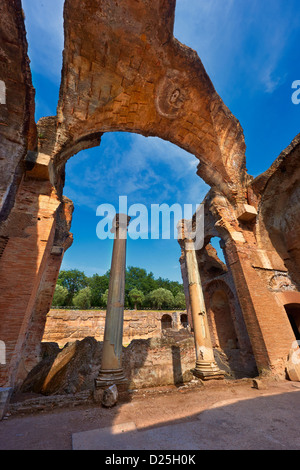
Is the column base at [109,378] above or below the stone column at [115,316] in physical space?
below

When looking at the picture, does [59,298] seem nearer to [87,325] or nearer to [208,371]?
[87,325]

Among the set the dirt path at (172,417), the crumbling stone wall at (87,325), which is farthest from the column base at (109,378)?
the crumbling stone wall at (87,325)

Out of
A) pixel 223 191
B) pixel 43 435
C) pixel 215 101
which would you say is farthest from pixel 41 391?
pixel 215 101

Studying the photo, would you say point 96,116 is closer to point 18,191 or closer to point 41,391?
point 18,191

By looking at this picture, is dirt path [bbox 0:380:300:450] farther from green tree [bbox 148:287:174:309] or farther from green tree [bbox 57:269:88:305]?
green tree [bbox 57:269:88:305]

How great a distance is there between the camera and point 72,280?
45500mm

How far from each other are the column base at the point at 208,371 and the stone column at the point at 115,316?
2.33m

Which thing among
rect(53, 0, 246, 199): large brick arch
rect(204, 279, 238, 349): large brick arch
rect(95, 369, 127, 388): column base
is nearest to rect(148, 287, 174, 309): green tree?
rect(204, 279, 238, 349): large brick arch

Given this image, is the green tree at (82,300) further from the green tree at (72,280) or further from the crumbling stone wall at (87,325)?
the crumbling stone wall at (87,325)

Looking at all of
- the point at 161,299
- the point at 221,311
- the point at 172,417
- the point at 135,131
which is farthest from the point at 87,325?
the point at 161,299

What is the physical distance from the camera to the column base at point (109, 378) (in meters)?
4.27

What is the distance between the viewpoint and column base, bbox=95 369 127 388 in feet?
14.0

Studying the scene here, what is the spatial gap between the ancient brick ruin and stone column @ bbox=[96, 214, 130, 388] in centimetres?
193

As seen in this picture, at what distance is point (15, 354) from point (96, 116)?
785 centimetres
